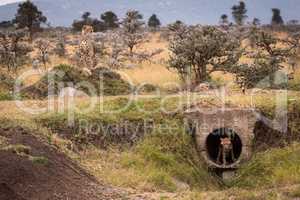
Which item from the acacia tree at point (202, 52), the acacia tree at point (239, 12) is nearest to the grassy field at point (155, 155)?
the acacia tree at point (202, 52)

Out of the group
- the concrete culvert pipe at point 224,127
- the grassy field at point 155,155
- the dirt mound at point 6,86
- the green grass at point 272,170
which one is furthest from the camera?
the dirt mound at point 6,86

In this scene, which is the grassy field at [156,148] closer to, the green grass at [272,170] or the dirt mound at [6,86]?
the green grass at [272,170]

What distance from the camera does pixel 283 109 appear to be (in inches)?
902

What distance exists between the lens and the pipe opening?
22938 millimetres

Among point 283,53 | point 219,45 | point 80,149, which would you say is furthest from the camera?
point 283,53

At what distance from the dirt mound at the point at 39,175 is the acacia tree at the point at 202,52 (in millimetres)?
12864

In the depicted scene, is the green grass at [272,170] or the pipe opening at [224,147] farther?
the pipe opening at [224,147]

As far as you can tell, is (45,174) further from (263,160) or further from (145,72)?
(145,72)

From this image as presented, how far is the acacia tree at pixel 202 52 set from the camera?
3023 centimetres

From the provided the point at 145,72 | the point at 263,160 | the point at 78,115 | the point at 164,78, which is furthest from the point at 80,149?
the point at 145,72

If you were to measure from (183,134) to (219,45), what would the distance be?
29.8ft

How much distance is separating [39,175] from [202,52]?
52.7 ft

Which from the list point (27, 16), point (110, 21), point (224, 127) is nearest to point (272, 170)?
point (224, 127)

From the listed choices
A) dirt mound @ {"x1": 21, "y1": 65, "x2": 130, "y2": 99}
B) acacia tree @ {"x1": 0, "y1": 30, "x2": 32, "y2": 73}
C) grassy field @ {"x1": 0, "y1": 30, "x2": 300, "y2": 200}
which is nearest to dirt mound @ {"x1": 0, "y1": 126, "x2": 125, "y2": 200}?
grassy field @ {"x1": 0, "y1": 30, "x2": 300, "y2": 200}
